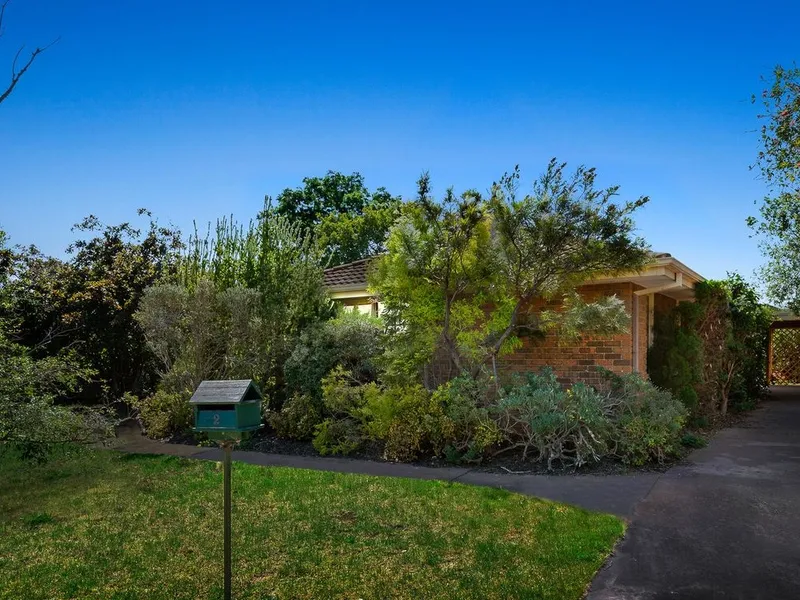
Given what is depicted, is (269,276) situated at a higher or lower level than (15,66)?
lower

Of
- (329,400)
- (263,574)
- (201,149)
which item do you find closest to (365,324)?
(329,400)

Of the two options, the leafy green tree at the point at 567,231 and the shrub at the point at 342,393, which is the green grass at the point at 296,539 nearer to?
the shrub at the point at 342,393

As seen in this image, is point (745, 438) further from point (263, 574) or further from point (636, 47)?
point (263, 574)

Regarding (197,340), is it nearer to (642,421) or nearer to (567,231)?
(567,231)

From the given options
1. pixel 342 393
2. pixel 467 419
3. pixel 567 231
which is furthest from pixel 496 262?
pixel 342 393

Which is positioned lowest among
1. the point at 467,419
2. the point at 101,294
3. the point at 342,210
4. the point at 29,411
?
the point at 467,419

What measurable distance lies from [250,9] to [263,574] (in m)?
8.16

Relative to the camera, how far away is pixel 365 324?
1010 cm

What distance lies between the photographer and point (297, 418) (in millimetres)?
9719

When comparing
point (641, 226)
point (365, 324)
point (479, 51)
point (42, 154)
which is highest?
point (479, 51)

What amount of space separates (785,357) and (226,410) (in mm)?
25525

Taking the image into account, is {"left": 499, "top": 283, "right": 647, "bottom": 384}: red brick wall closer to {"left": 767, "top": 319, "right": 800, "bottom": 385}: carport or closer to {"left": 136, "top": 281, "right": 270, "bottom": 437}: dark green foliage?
{"left": 136, "top": 281, "right": 270, "bottom": 437}: dark green foliage

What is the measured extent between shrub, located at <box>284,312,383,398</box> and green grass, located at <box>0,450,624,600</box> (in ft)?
8.19

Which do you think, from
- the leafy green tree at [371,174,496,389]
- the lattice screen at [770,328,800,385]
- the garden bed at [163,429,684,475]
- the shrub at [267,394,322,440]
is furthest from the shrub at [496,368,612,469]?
the lattice screen at [770,328,800,385]
